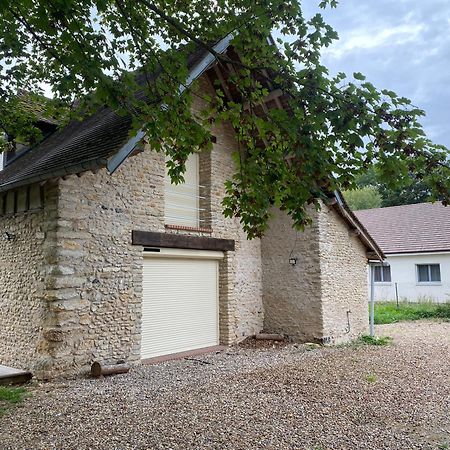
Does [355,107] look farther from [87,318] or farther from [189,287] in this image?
[189,287]

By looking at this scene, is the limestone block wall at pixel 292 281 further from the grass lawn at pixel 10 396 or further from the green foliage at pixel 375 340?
the grass lawn at pixel 10 396

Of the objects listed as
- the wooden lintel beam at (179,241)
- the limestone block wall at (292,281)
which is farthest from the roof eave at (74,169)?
the limestone block wall at (292,281)

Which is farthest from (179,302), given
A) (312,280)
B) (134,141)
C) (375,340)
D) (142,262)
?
(375,340)

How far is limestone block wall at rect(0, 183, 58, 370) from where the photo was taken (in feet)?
22.9

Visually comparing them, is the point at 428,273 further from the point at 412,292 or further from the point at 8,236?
the point at 8,236

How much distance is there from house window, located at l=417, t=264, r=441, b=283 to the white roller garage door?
43.3 feet

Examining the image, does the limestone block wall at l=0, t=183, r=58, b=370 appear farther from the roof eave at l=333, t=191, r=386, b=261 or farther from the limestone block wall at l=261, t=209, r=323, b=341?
the roof eave at l=333, t=191, r=386, b=261

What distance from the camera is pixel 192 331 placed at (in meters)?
9.47

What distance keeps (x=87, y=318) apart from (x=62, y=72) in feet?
13.3

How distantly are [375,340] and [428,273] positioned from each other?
9.50m

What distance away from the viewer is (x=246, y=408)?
17.4 feet

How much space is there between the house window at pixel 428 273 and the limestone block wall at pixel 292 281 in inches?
442

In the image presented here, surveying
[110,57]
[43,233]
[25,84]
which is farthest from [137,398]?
[25,84]

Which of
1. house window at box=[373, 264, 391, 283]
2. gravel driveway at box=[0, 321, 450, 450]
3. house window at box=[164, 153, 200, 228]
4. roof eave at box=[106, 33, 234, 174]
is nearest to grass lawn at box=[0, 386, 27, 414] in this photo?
gravel driveway at box=[0, 321, 450, 450]
